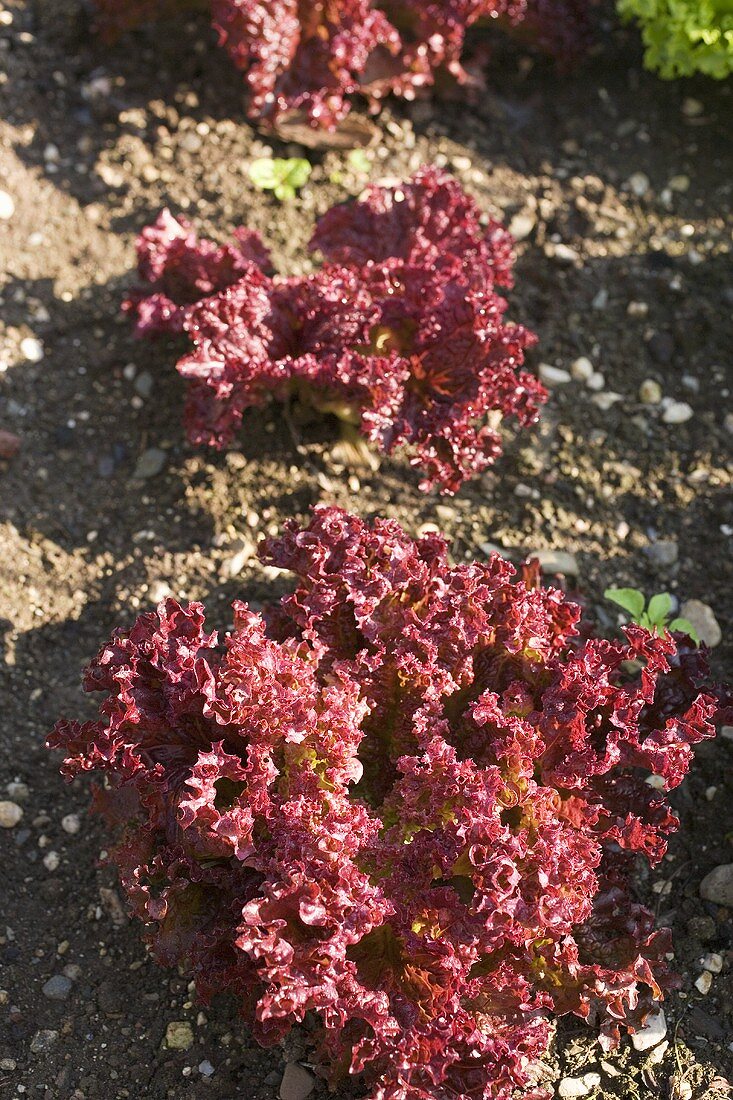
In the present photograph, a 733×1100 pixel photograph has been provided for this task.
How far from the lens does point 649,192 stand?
452cm

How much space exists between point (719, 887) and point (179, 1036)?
1594 mm

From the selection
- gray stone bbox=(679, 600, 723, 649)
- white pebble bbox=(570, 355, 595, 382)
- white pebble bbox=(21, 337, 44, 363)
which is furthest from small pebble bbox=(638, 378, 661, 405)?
white pebble bbox=(21, 337, 44, 363)

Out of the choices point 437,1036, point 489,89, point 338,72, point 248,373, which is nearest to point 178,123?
point 338,72

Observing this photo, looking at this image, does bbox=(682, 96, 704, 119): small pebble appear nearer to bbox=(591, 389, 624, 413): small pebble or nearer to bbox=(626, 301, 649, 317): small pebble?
bbox=(626, 301, 649, 317): small pebble

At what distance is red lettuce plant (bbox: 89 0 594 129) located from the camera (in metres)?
4.14

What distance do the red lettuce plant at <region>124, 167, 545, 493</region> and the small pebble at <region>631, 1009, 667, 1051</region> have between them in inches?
65.5

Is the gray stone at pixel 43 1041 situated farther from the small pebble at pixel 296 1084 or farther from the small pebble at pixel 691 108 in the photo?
the small pebble at pixel 691 108

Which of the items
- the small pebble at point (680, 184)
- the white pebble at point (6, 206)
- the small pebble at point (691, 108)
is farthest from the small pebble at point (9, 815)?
the small pebble at point (691, 108)

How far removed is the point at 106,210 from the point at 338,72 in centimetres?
108

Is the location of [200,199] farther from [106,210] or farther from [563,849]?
[563,849]

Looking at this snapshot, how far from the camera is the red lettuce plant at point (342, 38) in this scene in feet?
13.6

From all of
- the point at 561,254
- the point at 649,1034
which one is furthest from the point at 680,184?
the point at 649,1034

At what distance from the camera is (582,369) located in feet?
13.3

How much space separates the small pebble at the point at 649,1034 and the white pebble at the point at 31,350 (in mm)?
3039
